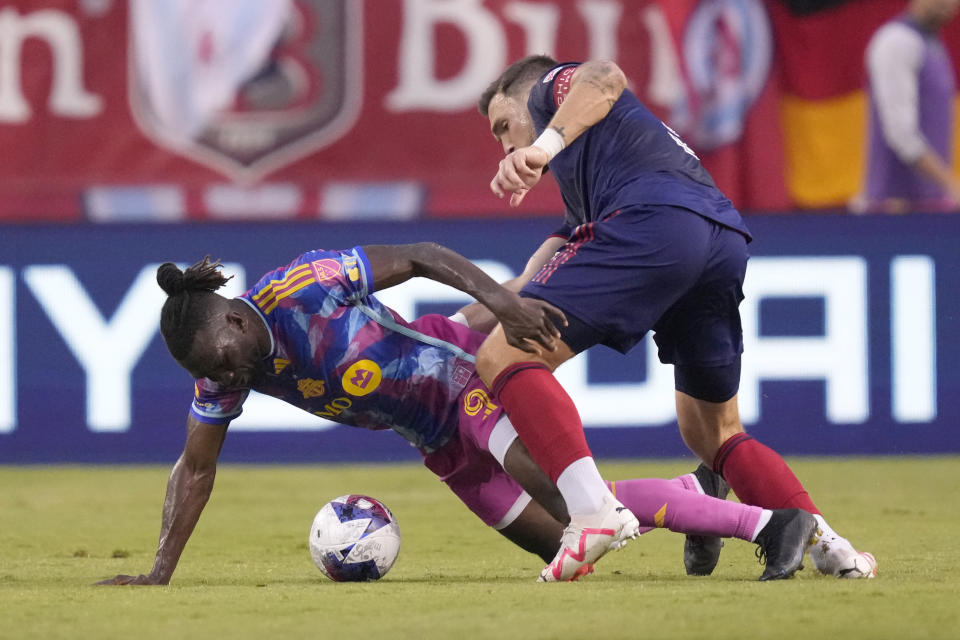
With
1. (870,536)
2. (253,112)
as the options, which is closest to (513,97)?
(870,536)

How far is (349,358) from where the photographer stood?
4.79 m

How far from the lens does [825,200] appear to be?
9914mm

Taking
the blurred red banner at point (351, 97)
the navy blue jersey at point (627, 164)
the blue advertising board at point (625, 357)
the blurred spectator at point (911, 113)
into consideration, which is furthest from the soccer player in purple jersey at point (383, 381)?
the blurred spectator at point (911, 113)

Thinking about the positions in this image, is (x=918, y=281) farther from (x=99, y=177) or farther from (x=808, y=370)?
(x=99, y=177)

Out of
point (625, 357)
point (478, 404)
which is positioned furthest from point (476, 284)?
point (625, 357)

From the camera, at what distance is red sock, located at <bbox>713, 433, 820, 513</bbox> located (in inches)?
191

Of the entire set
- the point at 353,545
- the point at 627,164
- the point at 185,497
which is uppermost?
the point at 627,164

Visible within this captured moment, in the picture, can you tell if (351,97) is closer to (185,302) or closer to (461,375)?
(461,375)

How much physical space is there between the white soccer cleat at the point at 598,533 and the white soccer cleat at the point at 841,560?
0.60 meters

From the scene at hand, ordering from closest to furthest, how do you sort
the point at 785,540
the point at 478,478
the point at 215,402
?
the point at 785,540
the point at 215,402
the point at 478,478

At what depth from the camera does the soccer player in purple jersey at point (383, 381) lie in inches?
177

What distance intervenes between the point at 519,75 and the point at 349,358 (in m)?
1.12

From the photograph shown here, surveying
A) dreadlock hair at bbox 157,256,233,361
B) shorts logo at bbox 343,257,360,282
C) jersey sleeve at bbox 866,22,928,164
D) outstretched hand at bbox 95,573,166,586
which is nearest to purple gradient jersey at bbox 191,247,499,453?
shorts logo at bbox 343,257,360,282

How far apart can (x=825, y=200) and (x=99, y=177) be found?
15.2 ft
